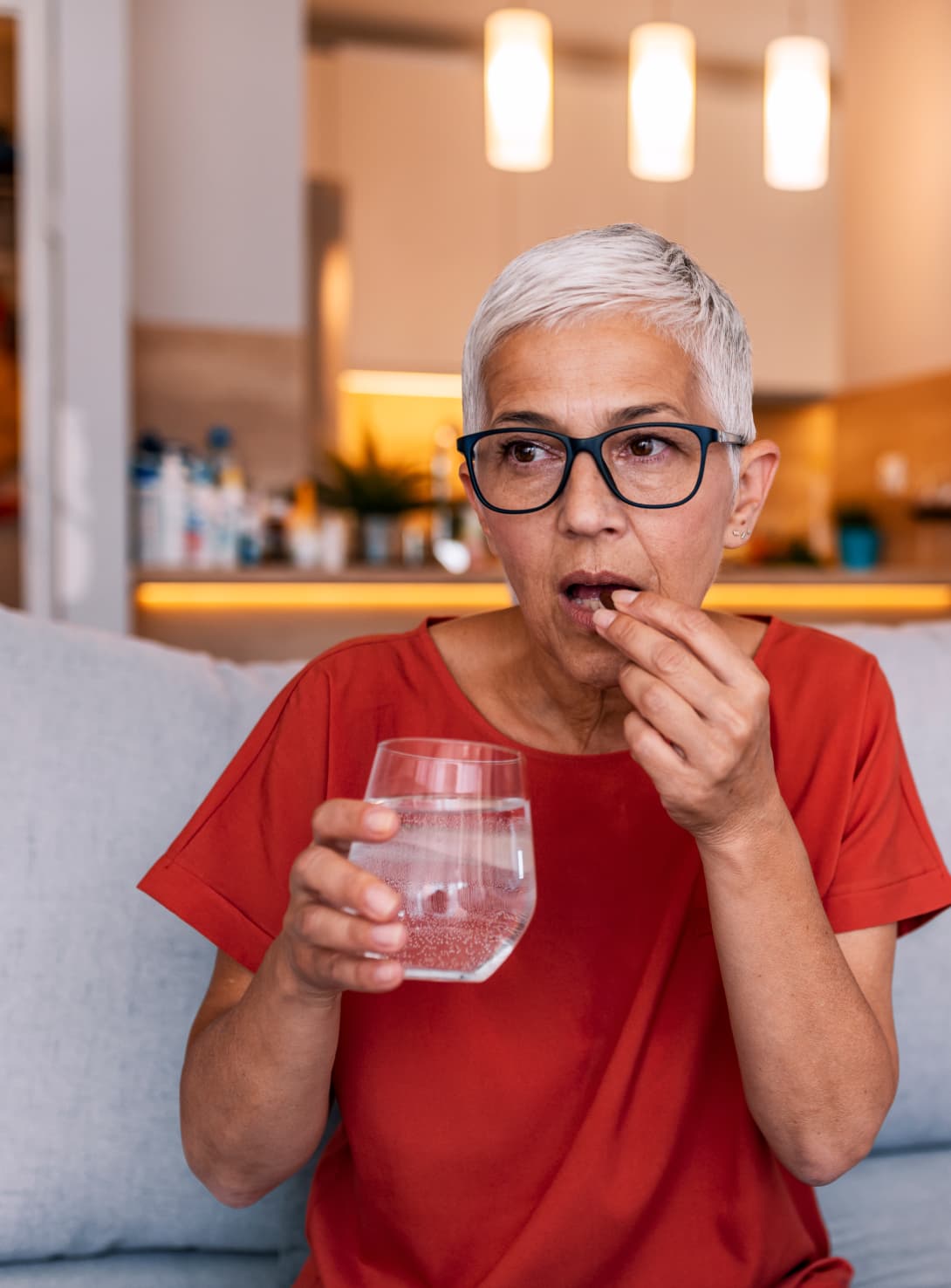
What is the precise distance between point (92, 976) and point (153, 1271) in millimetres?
274

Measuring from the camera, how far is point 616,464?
35.3 inches

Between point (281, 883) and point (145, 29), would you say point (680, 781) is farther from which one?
point (145, 29)

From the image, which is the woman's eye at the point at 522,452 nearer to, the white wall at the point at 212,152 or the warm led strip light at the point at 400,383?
the white wall at the point at 212,152

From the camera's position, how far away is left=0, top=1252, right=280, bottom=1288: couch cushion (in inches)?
43.9

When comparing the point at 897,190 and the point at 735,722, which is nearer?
the point at 735,722

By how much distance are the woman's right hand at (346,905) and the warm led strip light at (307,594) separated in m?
2.47

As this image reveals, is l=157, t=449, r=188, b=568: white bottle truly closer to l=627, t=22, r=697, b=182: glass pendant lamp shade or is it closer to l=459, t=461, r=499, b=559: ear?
l=627, t=22, r=697, b=182: glass pendant lamp shade

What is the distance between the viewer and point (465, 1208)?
0.92 m

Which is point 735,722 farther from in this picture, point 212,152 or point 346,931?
point 212,152

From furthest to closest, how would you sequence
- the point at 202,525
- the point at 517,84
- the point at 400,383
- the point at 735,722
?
1. the point at 400,383
2. the point at 202,525
3. the point at 517,84
4. the point at 735,722

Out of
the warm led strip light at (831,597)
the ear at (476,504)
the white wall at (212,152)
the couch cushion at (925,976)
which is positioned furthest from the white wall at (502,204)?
the ear at (476,504)

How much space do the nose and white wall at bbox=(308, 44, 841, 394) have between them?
360 cm

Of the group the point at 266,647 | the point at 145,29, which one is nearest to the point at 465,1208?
the point at 266,647

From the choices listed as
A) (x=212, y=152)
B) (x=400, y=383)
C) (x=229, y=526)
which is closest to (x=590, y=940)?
(x=229, y=526)
